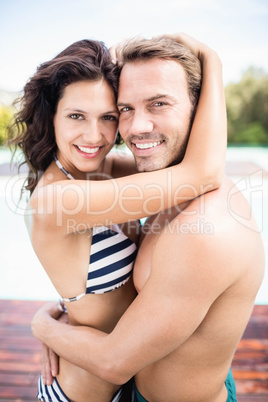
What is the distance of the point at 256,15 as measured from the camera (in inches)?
808

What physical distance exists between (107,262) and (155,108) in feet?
2.14

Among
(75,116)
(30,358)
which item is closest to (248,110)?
(30,358)

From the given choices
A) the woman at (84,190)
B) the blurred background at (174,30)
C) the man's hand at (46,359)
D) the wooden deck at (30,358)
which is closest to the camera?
the woman at (84,190)

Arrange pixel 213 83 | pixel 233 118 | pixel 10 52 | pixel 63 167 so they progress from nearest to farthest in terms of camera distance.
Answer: pixel 213 83 < pixel 63 167 < pixel 233 118 < pixel 10 52

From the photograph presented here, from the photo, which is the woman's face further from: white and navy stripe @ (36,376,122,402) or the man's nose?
white and navy stripe @ (36,376,122,402)

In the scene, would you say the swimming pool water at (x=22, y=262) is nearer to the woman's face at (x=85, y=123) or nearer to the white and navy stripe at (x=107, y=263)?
the woman's face at (x=85, y=123)

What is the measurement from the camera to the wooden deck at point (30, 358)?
6.97ft

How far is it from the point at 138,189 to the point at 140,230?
565 millimetres

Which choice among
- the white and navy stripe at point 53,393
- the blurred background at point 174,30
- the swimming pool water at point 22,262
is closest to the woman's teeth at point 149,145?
the white and navy stripe at point 53,393

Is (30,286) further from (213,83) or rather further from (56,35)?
(56,35)

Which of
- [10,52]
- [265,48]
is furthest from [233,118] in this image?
[10,52]

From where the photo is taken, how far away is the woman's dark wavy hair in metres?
1.36

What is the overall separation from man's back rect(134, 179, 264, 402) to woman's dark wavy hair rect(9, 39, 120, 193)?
662mm

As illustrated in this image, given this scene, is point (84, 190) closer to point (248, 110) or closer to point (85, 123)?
point (85, 123)
